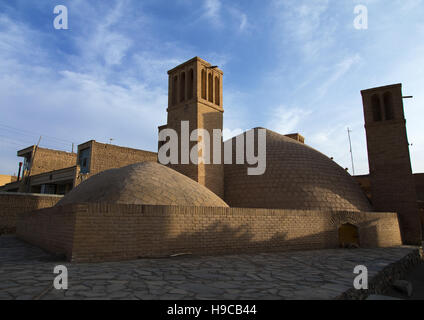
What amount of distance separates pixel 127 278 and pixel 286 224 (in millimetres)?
6054

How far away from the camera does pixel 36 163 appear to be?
79.8ft

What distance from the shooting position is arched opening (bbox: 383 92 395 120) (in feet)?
53.9

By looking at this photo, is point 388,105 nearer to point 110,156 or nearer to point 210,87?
point 210,87

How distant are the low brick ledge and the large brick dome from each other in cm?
367

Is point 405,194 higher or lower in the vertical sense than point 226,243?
higher

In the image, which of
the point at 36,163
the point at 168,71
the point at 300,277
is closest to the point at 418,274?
the point at 300,277

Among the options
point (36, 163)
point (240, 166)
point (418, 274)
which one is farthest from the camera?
point (36, 163)

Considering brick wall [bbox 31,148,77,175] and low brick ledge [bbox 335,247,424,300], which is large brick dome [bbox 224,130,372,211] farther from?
brick wall [bbox 31,148,77,175]

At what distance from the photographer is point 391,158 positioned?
1572 centimetres

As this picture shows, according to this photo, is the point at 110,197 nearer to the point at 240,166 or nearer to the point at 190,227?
the point at 190,227

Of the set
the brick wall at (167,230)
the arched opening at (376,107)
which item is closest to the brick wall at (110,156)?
the brick wall at (167,230)

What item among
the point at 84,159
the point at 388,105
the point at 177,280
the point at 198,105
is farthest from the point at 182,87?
the point at 177,280

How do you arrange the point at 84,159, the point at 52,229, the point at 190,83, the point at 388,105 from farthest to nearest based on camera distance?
the point at 84,159 → the point at 388,105 → the point at 190,83 → the point at 52,229

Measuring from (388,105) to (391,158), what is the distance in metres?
3.18
